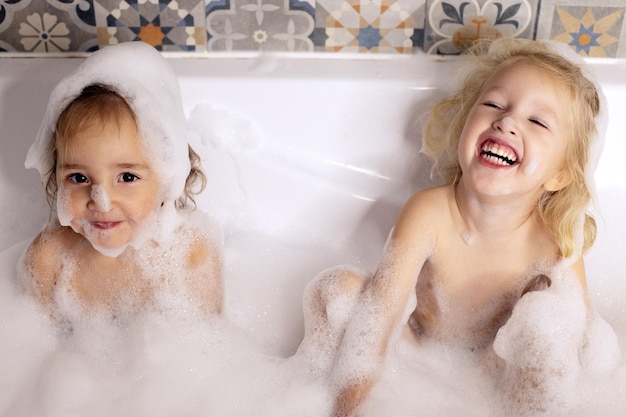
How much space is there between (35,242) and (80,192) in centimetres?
19

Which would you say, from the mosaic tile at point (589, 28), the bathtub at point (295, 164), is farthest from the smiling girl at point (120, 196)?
the mosaic tile at point (589, 28)

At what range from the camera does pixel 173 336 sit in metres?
1.53

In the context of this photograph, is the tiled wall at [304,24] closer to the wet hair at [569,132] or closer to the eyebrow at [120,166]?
the wet hair at [569,132]

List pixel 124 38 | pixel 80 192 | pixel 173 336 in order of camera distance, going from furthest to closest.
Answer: pixel 124 38 < pixel 173 336 < pixel 80 192

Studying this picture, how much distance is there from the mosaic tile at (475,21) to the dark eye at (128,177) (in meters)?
0.62

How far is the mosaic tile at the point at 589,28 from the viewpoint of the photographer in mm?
1691

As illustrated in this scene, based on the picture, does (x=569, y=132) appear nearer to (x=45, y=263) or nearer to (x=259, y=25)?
(x=259, y=25)

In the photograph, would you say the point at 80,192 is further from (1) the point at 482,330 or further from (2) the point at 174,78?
(1) the point at 482,330

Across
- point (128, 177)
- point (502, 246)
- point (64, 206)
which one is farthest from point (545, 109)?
point (64, 206)

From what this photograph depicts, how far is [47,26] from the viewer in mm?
1690

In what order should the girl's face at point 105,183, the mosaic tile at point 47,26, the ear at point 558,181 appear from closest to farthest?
the girl's face at point 105,183, the ear at point 558,181, the mosaic tile at point 47,26

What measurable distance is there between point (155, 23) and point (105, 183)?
0.42 metres

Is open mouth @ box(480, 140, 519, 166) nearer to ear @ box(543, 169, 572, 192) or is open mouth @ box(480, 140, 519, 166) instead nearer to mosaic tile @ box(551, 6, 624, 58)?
ear @ box(543, 169, 572, 192)

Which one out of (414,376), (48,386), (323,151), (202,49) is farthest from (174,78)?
(414,376)
